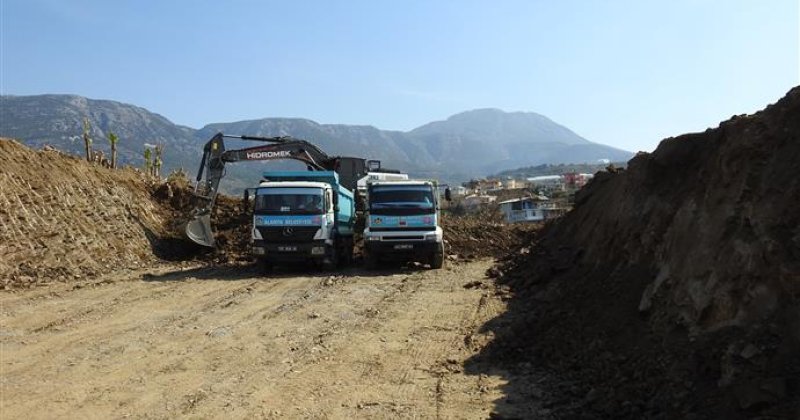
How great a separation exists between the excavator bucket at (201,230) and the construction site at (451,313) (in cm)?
297

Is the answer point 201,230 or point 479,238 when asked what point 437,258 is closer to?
point 479,238

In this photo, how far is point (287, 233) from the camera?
18047 millimetres

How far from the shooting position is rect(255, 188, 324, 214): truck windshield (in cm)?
1817

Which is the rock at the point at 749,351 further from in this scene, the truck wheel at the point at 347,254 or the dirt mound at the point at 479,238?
the dirt mound at the point at 479,238

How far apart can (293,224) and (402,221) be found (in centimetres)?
326

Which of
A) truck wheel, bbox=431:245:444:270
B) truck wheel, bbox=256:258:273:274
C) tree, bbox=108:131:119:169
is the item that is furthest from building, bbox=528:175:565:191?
truck wheel, bbox=256:258:273:274

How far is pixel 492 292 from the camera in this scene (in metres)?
13.9

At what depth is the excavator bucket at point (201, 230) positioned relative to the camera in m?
21.8

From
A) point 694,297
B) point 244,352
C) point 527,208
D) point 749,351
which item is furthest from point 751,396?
point 527,208

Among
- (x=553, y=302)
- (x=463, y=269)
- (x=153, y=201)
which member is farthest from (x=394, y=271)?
(x=153, y=201)

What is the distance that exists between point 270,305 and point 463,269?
327 inches

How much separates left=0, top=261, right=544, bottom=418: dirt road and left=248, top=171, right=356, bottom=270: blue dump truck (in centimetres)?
305

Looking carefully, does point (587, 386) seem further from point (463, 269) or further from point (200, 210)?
point (200, 210)

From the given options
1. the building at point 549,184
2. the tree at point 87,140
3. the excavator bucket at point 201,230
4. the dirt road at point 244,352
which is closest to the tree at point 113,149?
the tree at point 87,140
